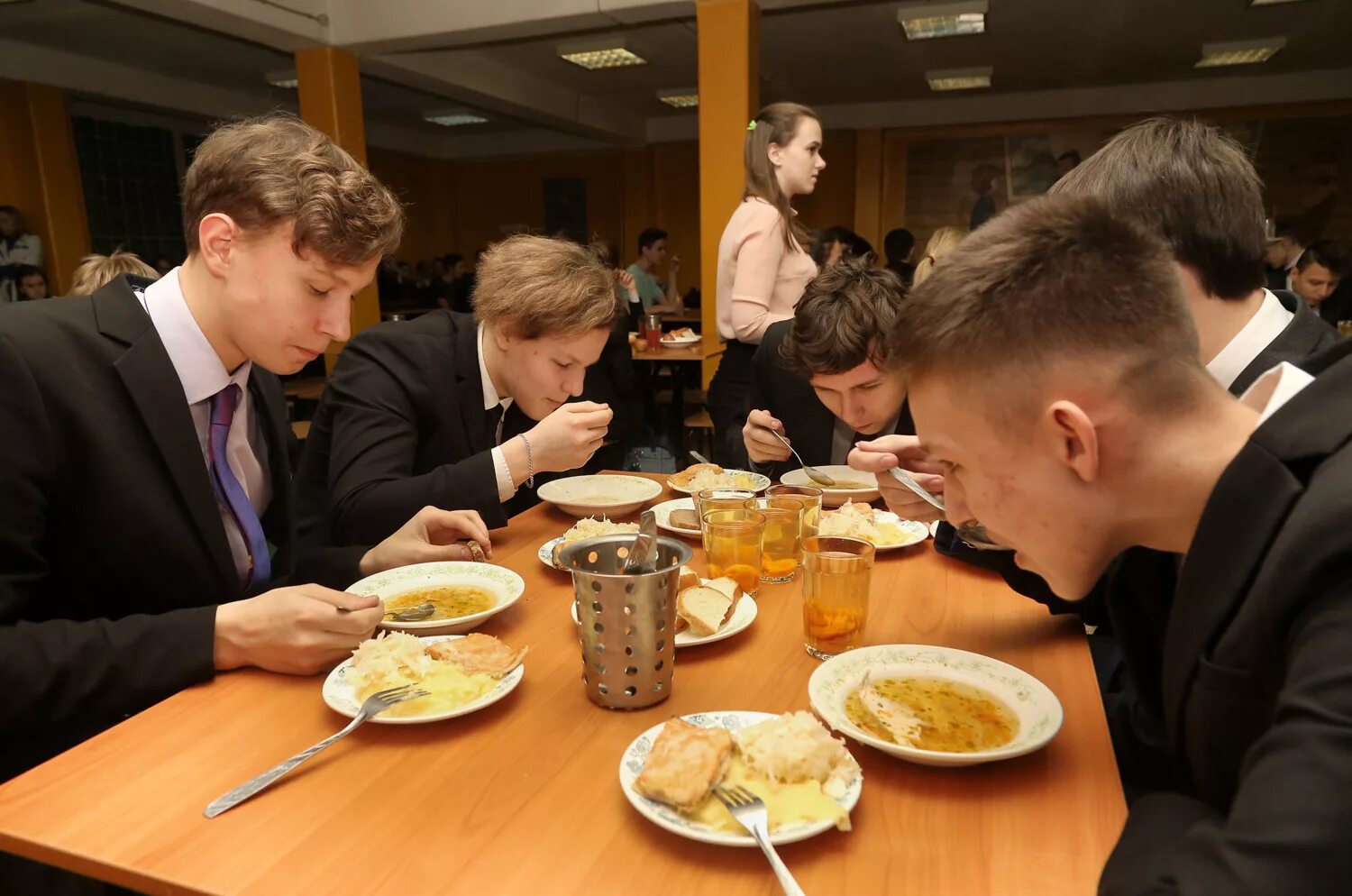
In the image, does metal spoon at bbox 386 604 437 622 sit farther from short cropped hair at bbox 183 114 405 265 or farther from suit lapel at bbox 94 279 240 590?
short cropped hair at bbox 183 114 405 265

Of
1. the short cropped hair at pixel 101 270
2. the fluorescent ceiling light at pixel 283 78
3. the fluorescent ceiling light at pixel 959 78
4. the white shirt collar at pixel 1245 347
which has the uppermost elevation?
the fluorescent ceiling light at pixel 283 78

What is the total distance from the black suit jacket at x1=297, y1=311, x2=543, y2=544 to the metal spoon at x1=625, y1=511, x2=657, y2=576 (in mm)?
815

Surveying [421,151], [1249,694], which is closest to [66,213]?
[421,151]

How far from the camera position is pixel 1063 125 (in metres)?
11.3

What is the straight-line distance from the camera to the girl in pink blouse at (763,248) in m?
3.72

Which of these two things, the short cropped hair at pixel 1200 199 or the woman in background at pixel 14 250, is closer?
the short cropped hair at pixel 1200 199

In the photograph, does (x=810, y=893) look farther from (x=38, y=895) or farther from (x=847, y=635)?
(x=38, y=895)

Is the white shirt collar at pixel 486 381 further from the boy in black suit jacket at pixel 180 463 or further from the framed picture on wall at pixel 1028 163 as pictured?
the framed picture on wall at pixel 1028 163

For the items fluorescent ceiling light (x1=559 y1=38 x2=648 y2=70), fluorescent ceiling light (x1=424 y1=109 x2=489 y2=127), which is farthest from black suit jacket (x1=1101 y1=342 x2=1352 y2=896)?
fluorescent ceiling light (x1=424 y1=109 x2=489 y2=127)

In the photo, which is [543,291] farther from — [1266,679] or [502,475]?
[1266,679]

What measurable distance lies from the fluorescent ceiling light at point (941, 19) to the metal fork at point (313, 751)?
7.72 m

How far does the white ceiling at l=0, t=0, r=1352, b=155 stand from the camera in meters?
6.98

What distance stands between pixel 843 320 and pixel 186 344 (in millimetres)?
1546

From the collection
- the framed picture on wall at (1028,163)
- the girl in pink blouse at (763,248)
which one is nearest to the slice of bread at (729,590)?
the girl in pink blouse at (763,248)
